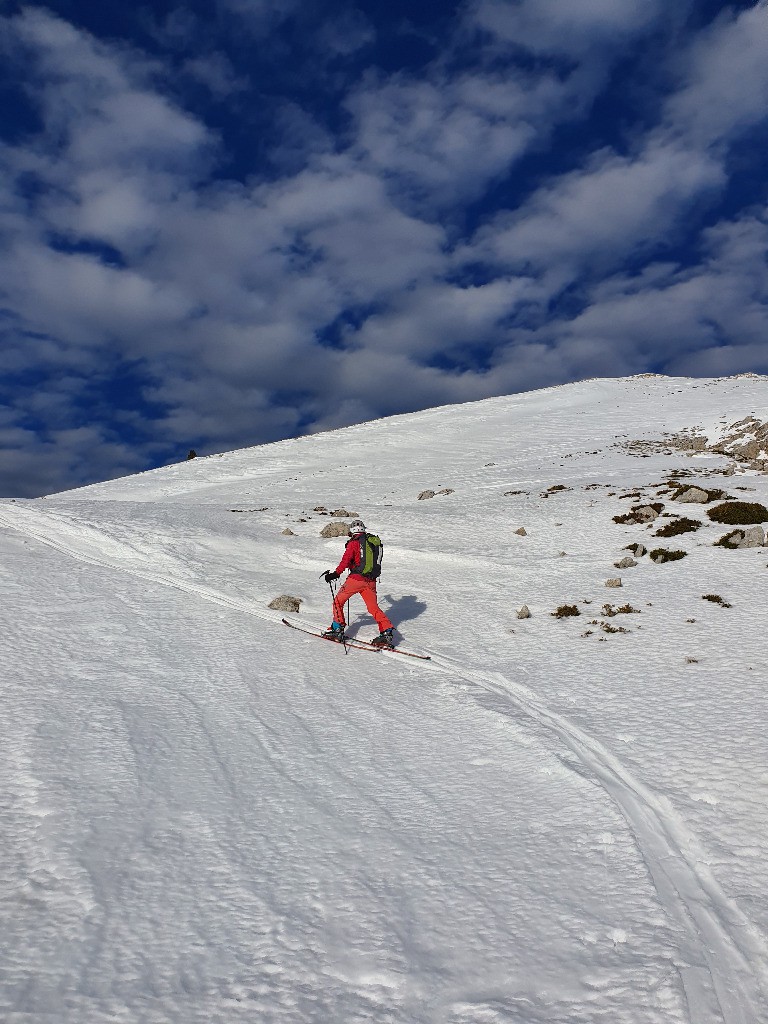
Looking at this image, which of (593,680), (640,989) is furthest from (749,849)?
(593,680)

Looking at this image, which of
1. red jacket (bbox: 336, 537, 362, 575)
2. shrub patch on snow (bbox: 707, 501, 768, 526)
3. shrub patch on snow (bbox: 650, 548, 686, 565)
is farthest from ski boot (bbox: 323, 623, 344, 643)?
shrub patch on snow (bbox: 707, 501, 768, 526)

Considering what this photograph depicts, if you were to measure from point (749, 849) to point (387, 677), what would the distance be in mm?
5693

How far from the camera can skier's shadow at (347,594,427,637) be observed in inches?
538

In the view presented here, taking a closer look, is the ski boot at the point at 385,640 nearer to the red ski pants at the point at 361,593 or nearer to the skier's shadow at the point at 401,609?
the red ski pants at the point at 361,593

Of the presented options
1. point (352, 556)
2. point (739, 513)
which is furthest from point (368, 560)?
point (739, 513)

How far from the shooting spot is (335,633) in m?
11.8

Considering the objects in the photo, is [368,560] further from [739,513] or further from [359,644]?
[739,513]

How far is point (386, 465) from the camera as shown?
44.2 m

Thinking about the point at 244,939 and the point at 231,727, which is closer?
the point at 244,939

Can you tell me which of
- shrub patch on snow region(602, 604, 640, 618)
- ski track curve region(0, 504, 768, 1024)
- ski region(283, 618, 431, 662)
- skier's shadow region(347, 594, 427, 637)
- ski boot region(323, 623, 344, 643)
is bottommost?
ski track curve region(0, 504, 768, 1024)

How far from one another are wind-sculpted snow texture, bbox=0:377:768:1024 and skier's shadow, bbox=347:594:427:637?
0.10 meters

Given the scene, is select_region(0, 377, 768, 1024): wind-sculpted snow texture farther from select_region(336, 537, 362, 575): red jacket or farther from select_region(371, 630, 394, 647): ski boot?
select_region(336, 537, 362, 575): red jacket

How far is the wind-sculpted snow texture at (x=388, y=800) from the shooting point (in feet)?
12.9

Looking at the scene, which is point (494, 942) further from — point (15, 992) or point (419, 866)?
point (15, 992)
